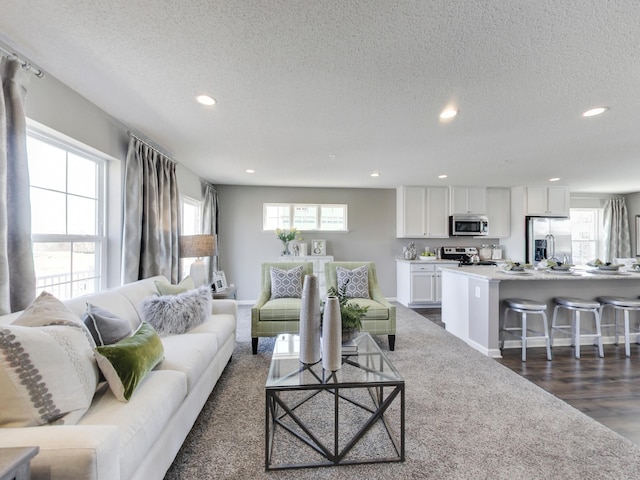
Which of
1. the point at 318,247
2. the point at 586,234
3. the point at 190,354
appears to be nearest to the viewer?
the point at 190,354

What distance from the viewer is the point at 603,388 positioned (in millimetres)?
2365

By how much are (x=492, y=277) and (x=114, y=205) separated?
3844 millimetres

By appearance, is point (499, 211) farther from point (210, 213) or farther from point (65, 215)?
point (65, 215)

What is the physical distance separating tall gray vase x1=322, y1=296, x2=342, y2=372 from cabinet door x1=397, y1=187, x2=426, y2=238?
4.32m

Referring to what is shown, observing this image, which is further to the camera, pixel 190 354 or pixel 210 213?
pixel 210 213

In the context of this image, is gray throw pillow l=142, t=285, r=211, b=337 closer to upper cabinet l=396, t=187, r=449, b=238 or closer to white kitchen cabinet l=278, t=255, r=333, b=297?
white kitchen cabinet l=278, t=255, r=333, b=297

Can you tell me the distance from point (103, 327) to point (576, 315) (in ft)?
14.0

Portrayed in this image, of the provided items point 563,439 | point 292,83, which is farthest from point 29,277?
point 563,439

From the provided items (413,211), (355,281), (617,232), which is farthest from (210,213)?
(617,232)

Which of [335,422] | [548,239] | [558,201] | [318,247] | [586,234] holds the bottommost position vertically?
[335,422]

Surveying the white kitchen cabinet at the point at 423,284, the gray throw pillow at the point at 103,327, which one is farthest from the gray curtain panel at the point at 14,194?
the white kitchen cabinet at the point at 423,284

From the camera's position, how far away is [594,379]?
2.52 m

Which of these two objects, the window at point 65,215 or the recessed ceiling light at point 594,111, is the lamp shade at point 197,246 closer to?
the window at point 65,215

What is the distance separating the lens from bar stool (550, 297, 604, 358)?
2.98m
